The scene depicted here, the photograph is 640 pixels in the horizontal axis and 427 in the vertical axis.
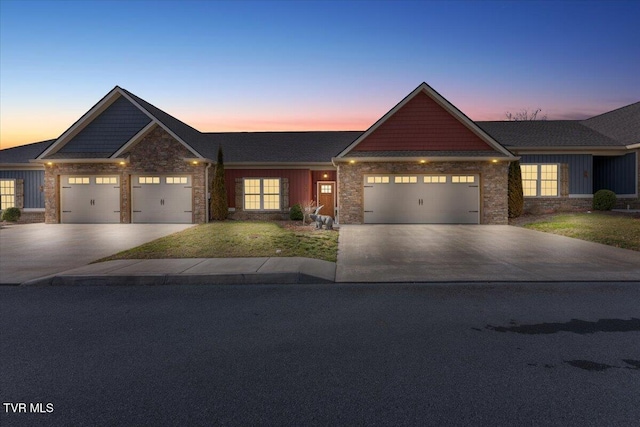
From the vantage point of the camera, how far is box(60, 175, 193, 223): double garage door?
71.4 ft

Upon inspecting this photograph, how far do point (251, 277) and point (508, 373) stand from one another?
18.0 ft

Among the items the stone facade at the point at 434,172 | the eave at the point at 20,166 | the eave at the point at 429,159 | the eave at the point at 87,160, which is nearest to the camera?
the eave at the point at 429,159

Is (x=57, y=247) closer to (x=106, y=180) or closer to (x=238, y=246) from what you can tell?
(x=238, y=246)

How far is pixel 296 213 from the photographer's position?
22.8 metres

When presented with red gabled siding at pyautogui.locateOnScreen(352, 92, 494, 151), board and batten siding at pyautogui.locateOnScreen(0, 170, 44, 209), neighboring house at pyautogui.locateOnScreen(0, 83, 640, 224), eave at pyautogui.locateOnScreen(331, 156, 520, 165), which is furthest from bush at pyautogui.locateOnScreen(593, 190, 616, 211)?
board and batten siding at pyautogui.locateOnScreen(0, 170, 44, 209)

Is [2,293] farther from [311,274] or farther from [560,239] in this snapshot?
[560,239]

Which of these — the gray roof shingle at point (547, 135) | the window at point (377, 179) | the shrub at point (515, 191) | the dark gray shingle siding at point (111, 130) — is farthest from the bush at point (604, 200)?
the dark gray shingle siding at point (111, 130)

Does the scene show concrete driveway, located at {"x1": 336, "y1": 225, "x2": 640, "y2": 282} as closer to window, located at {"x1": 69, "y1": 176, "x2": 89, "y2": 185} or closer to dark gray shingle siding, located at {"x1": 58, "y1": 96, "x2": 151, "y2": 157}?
dark gray shingle siding, located at {"x1": 58, "y1": 96, "x2": 151, "y2": 157}

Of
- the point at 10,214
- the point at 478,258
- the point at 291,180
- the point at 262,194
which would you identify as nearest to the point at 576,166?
the point at 291,180

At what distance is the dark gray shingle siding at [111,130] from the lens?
22734mm

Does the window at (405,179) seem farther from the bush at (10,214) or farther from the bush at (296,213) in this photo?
the bush at (10,214)

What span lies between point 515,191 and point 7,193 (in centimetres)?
2903

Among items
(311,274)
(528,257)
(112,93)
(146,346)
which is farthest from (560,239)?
(112,93)

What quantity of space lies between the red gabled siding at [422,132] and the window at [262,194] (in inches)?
228
